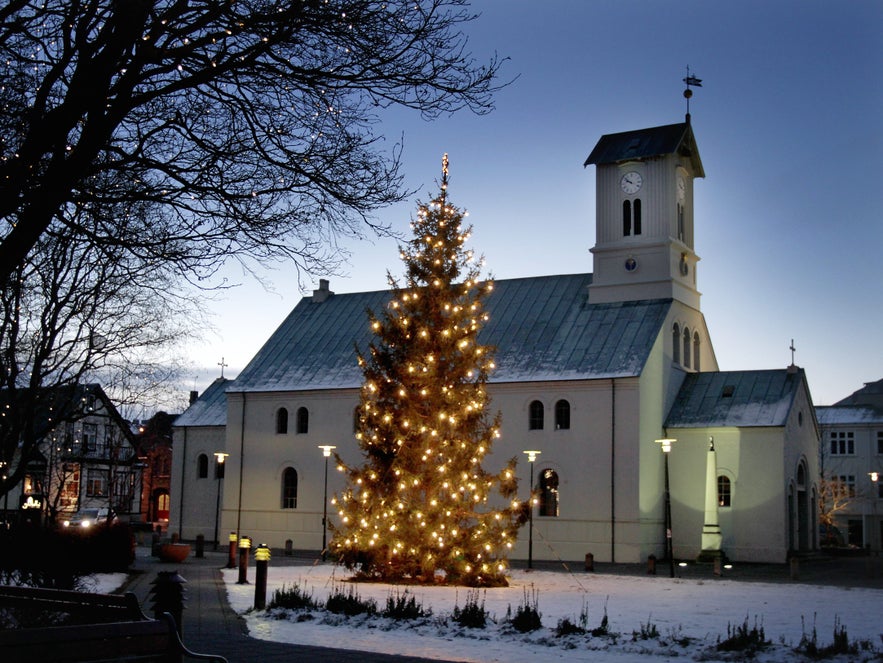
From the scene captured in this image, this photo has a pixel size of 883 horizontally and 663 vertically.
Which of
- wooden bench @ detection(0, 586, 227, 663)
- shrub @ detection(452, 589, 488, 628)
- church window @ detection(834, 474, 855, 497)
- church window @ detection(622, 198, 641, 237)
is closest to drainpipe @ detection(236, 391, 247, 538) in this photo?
church window @ detection(622, 198, 641, 237)

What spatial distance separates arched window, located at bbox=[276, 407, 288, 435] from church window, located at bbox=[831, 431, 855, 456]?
40.6 metres

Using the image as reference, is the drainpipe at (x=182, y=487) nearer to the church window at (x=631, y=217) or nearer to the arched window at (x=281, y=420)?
the arched window at (x=281, y=420)

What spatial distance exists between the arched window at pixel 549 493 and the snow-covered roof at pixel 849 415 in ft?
116

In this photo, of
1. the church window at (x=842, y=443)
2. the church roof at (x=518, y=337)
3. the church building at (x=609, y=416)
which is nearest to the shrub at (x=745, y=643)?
the church building at (x=609, y=416)

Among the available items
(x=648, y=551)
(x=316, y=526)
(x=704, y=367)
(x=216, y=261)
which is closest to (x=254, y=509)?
(x=316, y=526)

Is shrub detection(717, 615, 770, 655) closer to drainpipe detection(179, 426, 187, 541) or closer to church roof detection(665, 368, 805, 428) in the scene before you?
church roof detection(665, 368, 805, 428)

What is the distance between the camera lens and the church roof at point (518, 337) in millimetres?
43344

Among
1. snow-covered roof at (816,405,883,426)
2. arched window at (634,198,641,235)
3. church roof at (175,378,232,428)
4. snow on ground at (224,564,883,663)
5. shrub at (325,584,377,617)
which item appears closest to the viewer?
snow on ground at (224,564,883,663)

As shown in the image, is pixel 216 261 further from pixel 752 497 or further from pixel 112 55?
pixel 752 497

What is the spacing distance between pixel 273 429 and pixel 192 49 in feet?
134

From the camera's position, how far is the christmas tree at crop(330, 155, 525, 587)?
2603 centimetres

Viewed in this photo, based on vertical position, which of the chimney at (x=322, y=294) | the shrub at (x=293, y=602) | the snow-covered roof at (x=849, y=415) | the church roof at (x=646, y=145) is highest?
the church roof at (x=646, y=145)

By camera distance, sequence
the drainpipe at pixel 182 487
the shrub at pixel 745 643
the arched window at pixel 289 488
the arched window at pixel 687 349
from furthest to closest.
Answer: the drainpipe at pixel 182 487
the arched window at pixel 289 488
the arched window at pixel 687 349
the shrub at pixel 745 643

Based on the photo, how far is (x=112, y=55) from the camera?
949cm
